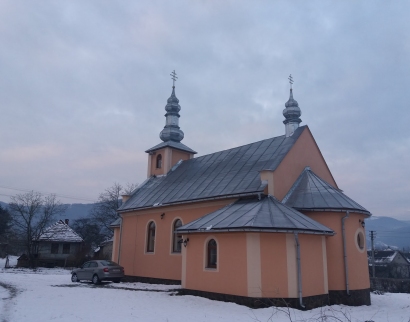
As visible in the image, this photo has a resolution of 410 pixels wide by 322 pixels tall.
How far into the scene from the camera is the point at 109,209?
157 feet

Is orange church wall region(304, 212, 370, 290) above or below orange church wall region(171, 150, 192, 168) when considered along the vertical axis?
below

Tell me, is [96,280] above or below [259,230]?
below

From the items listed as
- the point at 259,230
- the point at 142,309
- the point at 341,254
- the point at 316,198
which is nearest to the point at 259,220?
the point at 259,230

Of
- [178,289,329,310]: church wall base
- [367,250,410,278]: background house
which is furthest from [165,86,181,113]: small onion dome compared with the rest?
[367,250,410,278]: background house

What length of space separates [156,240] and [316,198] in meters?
9.05

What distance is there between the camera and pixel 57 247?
4047 centimetres

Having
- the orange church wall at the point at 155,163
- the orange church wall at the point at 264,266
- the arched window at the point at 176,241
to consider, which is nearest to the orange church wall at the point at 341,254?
the orange church wall at the point at 264,266

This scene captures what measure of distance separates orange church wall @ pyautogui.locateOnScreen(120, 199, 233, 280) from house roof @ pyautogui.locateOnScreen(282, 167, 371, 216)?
9.25 ft

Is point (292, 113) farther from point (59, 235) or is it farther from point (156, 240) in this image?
point (59, 235)

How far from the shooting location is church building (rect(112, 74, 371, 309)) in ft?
40.7

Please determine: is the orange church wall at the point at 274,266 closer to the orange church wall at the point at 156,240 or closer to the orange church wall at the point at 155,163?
the orange church wall at the point at 156,240

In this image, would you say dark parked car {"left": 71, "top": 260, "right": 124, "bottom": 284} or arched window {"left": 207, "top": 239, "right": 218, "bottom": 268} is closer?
arched window {"left": 207, "top": 239, "right": 218, "bottom": 268}

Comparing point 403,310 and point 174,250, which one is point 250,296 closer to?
point 403,310

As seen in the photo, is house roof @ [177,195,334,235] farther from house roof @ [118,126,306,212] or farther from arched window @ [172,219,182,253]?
arched window @ [172,219,182,253]
